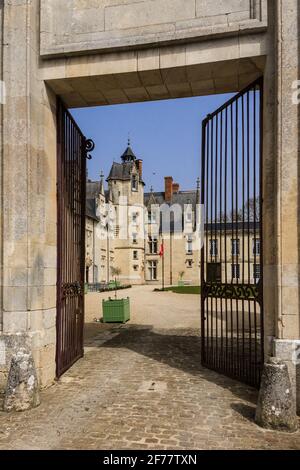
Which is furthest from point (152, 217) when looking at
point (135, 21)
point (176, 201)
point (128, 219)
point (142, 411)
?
point (142, 411)

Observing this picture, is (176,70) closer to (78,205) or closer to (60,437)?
(78,205)

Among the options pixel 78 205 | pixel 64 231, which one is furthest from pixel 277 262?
pixel 78 205

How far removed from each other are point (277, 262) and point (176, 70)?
2.93 meters

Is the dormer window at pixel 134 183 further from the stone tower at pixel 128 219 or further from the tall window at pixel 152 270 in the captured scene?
the tall window at pixel 152 270

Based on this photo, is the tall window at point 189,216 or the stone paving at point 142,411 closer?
the stone paving at point 142,411

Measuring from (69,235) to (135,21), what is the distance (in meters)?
3.45

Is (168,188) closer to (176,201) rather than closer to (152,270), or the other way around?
(176,201)

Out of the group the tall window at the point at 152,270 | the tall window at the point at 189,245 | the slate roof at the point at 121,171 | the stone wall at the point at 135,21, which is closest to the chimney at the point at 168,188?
the slate roof at the point at 121,171

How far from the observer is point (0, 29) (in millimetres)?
5211

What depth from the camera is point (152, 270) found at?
4784cm

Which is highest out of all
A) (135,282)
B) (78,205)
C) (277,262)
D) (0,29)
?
(0,29)

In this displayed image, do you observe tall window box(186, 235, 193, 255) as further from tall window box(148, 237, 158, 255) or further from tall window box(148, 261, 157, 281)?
tall window box(148, 261, 157, 281)

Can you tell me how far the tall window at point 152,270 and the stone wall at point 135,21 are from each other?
141 feet

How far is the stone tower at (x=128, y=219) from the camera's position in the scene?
148 feet
